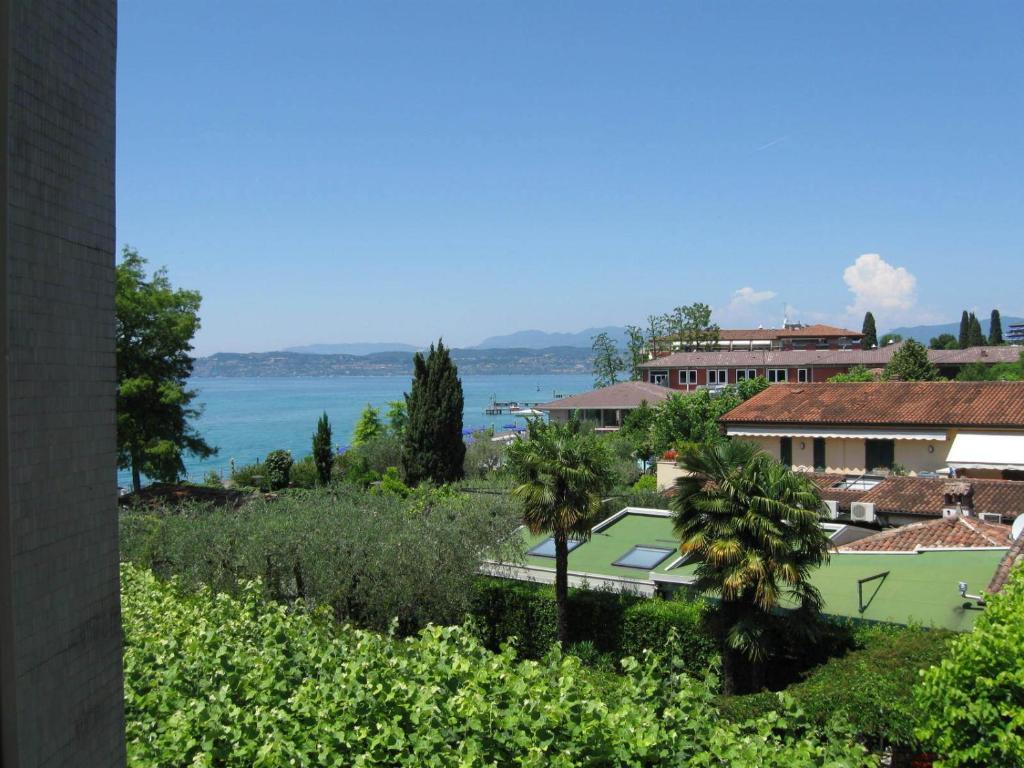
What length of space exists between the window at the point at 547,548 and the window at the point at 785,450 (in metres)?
14.2

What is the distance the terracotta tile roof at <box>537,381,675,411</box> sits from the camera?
Answer: 6025 centimetres

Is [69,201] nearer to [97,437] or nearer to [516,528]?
[97,437]

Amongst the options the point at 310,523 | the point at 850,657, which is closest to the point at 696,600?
the point at 850,657

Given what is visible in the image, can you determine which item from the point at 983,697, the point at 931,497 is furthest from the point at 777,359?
the point at 983,697

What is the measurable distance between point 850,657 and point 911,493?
12.0 m

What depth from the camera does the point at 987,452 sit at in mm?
25844

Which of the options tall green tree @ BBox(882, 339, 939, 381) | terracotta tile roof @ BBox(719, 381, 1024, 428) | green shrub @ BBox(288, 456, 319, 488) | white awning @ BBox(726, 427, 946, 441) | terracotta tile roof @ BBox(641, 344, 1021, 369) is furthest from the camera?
terracotta tile roof @ BBox(641, 344, 1021, 369)

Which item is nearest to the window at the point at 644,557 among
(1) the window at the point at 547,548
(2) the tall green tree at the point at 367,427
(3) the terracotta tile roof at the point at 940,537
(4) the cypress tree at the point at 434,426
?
(1) the window at the point at 547,548

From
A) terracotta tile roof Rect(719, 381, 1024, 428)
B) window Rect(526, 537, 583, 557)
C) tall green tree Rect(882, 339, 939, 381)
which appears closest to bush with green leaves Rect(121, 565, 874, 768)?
window Rect(526, 537, 583, 557)

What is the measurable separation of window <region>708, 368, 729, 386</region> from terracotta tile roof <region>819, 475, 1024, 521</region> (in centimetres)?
4830

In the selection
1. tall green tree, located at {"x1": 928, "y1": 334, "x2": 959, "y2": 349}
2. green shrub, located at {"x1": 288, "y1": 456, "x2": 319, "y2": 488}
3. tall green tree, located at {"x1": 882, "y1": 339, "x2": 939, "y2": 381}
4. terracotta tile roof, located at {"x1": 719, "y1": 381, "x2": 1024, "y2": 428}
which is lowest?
green shrub, located at {"x1": 288, "y1": 456, "x2": 319, "y2": 488}

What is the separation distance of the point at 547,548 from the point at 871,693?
11627mm

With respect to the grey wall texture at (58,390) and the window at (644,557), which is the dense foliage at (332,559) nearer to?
the window at (644,557)

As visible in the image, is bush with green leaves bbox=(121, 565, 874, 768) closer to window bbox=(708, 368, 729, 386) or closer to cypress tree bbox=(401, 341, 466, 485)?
cypress tree bbox=(401, 341, 466, 485)
